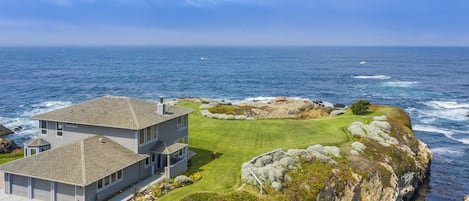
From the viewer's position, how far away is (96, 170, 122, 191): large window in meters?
27.0

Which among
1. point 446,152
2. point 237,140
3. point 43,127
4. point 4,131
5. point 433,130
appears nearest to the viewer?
point 43,127

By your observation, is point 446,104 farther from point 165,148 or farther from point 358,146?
point 165,148

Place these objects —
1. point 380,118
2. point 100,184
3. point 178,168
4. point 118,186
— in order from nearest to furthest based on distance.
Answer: point 100,184
point 118,186
point 178,168
point 380,118

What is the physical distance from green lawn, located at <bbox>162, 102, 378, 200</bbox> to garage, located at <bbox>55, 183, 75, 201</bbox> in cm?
585

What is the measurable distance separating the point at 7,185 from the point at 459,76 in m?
135

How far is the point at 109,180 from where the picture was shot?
2778 centimetres

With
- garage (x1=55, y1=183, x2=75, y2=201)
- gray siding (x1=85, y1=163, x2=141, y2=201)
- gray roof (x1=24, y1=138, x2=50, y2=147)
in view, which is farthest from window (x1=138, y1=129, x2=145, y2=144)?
gray roof (x1=24, y1=138, x2=50, y2=147)

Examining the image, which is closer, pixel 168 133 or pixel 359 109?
pixel 168 133

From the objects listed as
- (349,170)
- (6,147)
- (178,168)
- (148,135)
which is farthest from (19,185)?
(349,170)

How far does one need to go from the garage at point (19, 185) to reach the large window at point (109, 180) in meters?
4.98

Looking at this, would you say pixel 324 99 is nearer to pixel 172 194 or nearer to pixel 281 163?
pixel 281 163

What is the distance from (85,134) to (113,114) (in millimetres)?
2583

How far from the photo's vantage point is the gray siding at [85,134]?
30547mm

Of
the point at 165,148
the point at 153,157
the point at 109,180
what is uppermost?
the point at 165,148
